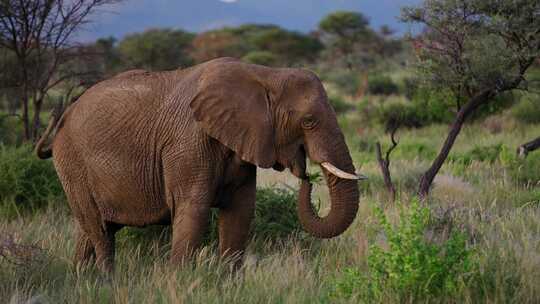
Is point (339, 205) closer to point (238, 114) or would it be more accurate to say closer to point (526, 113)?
point (238, 114)

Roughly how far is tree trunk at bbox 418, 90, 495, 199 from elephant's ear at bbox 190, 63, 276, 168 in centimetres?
388

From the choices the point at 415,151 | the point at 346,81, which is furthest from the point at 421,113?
the point at 346,81

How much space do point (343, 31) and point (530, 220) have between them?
3928 cm

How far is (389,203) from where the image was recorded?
317 inches

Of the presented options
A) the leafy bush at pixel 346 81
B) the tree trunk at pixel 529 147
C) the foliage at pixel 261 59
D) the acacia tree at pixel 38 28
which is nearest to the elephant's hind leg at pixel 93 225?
the acacia tree at pixel 38 28

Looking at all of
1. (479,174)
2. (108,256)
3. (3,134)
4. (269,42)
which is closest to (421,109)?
(479,174)

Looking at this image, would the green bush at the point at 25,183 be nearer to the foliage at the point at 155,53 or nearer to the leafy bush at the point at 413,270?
the leafy bush at the point at 413,270

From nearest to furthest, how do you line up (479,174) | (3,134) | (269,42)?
(479,174)
(3,134)
(269,42)

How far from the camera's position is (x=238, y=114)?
4816mm

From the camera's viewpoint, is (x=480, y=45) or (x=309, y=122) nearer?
(x=309, y=122)

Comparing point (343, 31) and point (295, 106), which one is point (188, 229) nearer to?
point (295, 106)

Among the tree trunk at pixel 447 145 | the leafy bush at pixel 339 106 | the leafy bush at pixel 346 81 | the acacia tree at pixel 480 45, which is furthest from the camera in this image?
the leafy bush at pixel 346 81

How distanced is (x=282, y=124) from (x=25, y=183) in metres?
4.19

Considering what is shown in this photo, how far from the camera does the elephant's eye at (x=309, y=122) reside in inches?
185
